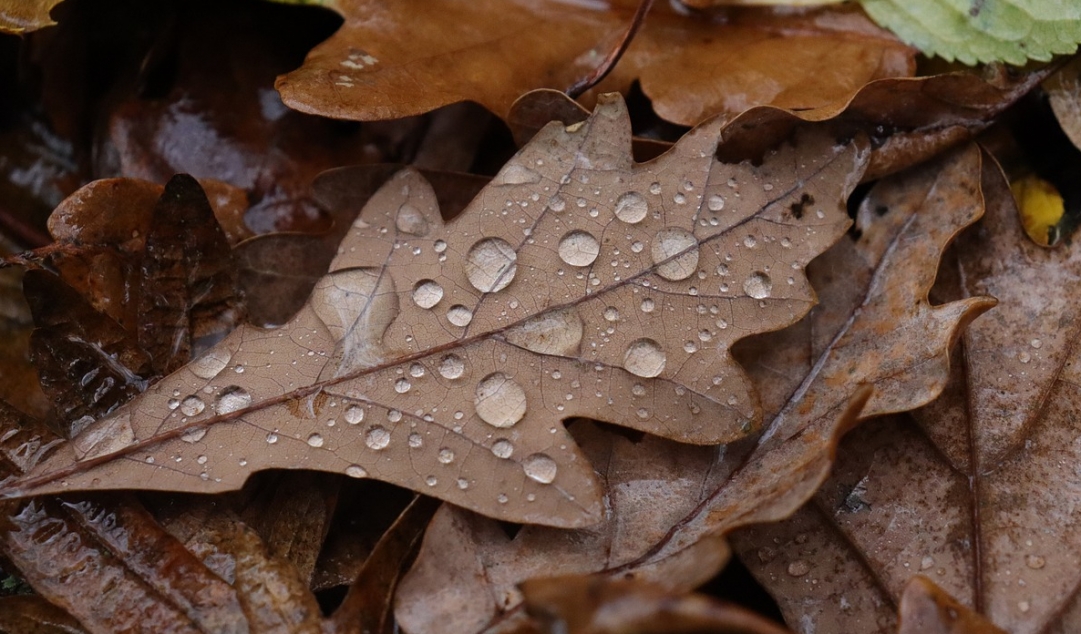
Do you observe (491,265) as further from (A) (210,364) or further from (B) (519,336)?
(A) (210,364)

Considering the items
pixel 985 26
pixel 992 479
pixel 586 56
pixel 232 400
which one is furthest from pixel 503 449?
pixel 985 26

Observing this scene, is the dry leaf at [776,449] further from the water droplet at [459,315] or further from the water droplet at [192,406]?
the water droplet at [192,406]

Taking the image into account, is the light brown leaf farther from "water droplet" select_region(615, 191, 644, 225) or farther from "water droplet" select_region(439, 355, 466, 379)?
"water droplet" select_region(439, 355, 466, 379)

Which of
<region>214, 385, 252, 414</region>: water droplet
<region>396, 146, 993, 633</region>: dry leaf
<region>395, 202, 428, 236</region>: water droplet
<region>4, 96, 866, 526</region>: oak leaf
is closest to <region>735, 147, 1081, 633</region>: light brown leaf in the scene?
<region>396, 146, 993, 633</region>: dry leaf

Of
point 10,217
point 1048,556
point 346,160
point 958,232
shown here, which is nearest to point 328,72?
point 346,160

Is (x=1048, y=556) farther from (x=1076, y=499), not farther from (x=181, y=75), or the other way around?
(x=181, y=75)

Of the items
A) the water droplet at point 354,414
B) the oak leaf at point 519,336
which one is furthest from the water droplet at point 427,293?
the water droplet at point 354,414
